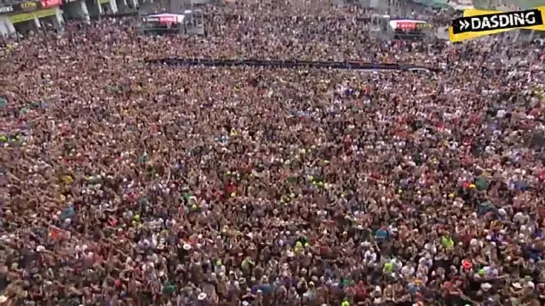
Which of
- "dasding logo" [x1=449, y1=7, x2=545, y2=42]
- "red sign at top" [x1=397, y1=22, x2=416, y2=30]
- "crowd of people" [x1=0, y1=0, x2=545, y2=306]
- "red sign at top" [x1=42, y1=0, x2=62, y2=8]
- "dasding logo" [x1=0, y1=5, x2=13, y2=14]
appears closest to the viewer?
"crowd of people" [x1=0, y1=0, x2=545, y2=306]

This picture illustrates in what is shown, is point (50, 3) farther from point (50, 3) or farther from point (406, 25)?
point (406, 25)

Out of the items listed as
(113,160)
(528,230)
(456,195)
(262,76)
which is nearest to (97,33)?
(262,76)

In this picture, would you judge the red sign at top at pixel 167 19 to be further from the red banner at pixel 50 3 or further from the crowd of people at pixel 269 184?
the red banner at pixel 50 3

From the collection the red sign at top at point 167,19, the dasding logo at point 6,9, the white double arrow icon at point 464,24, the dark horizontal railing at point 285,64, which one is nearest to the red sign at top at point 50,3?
the dasding logo at point 6,9

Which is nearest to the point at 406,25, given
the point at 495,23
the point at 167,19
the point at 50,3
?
the point at 495,23

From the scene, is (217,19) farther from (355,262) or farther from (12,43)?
(355,262)

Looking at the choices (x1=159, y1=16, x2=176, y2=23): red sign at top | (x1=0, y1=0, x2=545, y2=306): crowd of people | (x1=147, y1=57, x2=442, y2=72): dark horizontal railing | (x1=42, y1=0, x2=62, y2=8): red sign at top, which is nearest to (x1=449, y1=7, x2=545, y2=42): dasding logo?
(x1=0, y1=0, x2=545, y2=306): crowd of people

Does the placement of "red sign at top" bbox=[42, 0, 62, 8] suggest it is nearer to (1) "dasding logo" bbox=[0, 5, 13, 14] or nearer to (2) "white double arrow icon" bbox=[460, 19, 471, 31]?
(1) "dasding logo" bbox=[0, 5, 13, 14]
